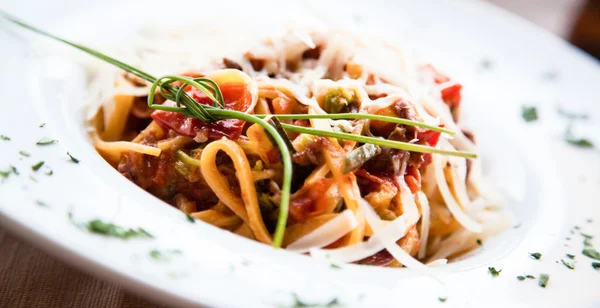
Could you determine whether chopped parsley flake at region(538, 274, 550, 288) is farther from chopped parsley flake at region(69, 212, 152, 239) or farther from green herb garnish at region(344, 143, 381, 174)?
chopped parsley flake at region(69, 212, 152, 239)

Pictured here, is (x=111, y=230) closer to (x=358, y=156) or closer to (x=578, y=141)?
(x=358, y=156)

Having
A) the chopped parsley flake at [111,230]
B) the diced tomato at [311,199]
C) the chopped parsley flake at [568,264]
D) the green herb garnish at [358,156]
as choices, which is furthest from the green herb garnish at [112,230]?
the chopped parsley flake at [568,264]

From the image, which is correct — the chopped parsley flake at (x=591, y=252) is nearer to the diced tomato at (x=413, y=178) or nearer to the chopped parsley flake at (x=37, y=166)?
the diced tomato at (x=413, y=178)

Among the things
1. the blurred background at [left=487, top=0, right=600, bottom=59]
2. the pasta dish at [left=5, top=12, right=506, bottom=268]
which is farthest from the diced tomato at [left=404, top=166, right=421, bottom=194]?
the blurred background at [left=487, top=0, right=600, bottom=59]

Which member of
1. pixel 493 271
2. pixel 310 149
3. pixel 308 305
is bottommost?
pixel 493 271

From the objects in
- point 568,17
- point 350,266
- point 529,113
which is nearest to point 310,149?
point 350,266

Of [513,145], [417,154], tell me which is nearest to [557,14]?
[513,145]
